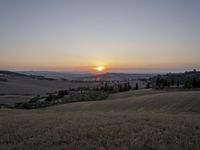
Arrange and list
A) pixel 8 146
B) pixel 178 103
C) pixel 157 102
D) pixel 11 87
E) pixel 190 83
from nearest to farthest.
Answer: pixel 8 146 < pixel 178 103 < pixel 157 102 < pixel 190 83 < pixel 11 87

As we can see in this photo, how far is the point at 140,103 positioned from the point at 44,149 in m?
38.7

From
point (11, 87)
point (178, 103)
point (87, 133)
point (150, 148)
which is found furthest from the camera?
point (11, 87)

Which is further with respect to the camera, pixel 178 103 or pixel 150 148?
pixel 178 103

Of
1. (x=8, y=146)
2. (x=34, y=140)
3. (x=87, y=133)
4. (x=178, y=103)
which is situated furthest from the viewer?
(x=178, y=103)

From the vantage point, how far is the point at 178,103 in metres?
43.0

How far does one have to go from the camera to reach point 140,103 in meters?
47.7

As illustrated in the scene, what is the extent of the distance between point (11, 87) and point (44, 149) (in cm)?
14330

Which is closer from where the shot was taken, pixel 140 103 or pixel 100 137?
pixel 100 137

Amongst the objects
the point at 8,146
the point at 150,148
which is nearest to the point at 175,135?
the point at 150,148

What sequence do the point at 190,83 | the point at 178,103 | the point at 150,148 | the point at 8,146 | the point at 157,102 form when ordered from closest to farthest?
1. the point at 150,148
2. the point at 8,146
3. the point at 178,103
4. the point at 157,102
5. the point at 190,83

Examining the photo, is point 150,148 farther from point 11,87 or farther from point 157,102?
point 11,87

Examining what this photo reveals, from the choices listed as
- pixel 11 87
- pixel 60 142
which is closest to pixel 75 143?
pixel 60 142

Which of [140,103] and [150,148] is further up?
[150,148]

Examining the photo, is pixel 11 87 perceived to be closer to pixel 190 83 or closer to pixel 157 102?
pixel 190 83
